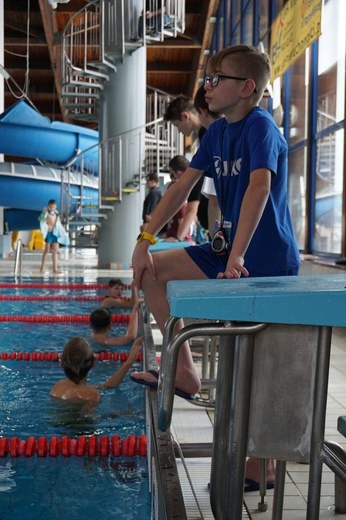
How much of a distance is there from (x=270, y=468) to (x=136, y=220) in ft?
40.0

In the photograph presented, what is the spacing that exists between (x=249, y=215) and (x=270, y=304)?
0.93 meters

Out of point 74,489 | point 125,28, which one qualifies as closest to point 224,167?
point 74,489

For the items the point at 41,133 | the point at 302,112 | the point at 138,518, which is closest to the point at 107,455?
the point at 138,518

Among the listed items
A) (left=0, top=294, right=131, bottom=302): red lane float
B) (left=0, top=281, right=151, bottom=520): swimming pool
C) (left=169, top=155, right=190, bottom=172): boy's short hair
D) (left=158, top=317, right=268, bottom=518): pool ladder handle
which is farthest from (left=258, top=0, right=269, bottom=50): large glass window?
(left=158, top=317, right=268, bottom=518): pool ladder handle

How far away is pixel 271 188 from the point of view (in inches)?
93.7

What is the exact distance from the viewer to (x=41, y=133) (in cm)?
1802

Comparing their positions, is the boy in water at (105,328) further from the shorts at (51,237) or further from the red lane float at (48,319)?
the shorts at (51,237)

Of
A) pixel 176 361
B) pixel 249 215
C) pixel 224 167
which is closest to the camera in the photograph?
pixel 176 361

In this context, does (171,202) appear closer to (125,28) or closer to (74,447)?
(74,447)

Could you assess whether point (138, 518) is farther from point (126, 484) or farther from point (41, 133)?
point (41, 133)

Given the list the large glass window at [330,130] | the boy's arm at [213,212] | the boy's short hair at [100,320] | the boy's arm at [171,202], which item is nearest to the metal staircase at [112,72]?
the large glass window at [330,130]

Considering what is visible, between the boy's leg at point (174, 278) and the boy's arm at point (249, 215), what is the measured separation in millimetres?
300

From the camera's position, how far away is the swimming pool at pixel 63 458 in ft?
8.68

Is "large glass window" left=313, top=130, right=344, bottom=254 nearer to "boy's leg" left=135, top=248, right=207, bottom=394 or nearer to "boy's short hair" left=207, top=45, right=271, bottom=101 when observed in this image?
"boy's short hair" left=207, top=45, right=271, bottom=101
